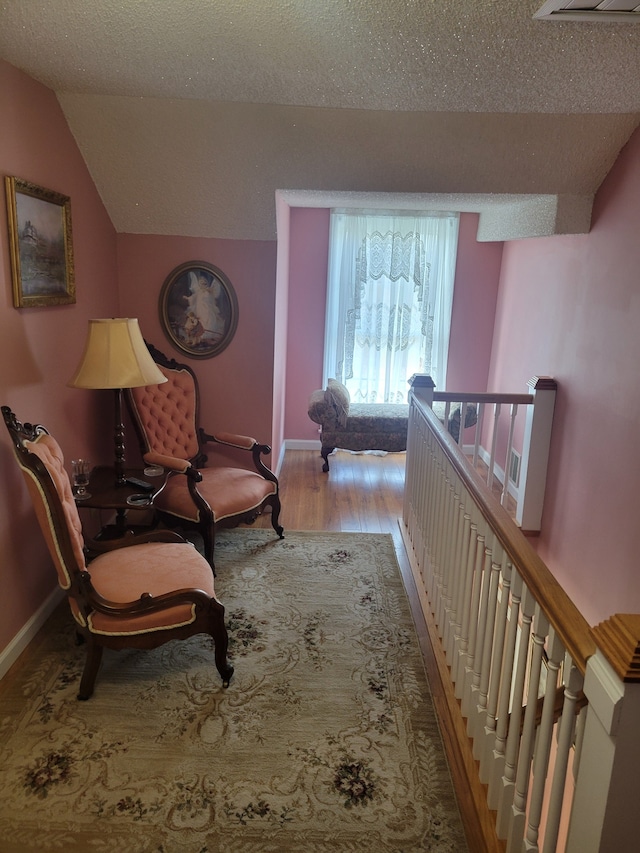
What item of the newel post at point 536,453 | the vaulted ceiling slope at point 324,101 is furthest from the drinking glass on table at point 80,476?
the newel post at point 536,453

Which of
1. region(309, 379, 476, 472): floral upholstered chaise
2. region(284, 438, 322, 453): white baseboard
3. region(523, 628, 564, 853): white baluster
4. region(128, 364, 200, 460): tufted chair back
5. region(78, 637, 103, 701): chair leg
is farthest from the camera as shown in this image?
region(284, 438, 322, 453): white baseboard

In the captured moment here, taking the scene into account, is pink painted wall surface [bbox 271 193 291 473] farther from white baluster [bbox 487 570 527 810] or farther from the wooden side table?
white baluster [bbox 487 570 527 810]

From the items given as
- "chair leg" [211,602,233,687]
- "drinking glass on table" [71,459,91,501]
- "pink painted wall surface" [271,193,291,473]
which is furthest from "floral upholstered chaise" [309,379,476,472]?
"chair leg" [211,602,233,687]

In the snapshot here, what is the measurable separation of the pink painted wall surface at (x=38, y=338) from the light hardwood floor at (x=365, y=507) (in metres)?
1.59

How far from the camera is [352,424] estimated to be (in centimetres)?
546

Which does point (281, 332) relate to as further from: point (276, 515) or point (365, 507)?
point (276, 515)

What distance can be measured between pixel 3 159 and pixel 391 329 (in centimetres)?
398

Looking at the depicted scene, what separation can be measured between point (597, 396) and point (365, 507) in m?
1.85

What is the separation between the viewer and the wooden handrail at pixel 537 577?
1.31m

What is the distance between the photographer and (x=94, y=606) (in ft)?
7.98

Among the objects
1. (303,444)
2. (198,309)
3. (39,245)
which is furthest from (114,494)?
(303,444)

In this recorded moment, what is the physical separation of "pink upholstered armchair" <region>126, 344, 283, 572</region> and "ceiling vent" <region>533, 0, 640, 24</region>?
2658mm

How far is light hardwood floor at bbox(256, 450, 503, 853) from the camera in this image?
7.25 feet

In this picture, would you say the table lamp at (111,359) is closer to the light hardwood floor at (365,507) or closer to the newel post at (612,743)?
the light hardwood floor at (365,507)
